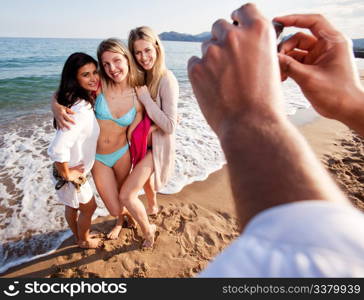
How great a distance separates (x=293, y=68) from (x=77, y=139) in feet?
7.01

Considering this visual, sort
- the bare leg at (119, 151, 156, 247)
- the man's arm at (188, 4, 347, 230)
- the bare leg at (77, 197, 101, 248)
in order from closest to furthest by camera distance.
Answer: the man's arm at (188, 4, 347, 230) → the bare leg at (77, 197, 101, 248) → the bare leg at (119, 151, 156, 247)

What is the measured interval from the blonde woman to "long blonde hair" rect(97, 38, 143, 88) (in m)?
0.12

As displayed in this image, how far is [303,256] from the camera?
0.41 m

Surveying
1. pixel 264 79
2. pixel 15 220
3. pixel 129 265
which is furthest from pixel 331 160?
pixel 15 220

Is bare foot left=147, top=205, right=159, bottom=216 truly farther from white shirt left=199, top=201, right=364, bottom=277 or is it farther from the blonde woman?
white shirt left=199, top=201, right=364, bottom=277

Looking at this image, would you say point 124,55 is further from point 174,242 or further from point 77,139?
point 174,242

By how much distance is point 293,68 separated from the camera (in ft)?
3.61

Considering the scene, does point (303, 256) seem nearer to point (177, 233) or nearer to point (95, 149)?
point (95, 149)

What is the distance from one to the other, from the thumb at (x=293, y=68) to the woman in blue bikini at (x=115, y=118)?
2.12 meters

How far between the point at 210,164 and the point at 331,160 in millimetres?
2549

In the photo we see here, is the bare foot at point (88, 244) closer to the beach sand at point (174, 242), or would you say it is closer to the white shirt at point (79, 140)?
the beach sand at point (174, 242)

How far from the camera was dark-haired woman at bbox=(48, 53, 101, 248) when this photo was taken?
7.89ft

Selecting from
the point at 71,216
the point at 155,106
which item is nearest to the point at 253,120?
the point at 155,106

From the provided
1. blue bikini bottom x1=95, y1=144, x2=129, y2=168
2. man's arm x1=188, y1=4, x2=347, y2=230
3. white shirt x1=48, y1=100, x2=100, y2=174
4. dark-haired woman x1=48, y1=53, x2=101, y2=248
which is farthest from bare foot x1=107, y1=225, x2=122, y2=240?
man's arm x1=188, y1=4, x2=347, y2=230
